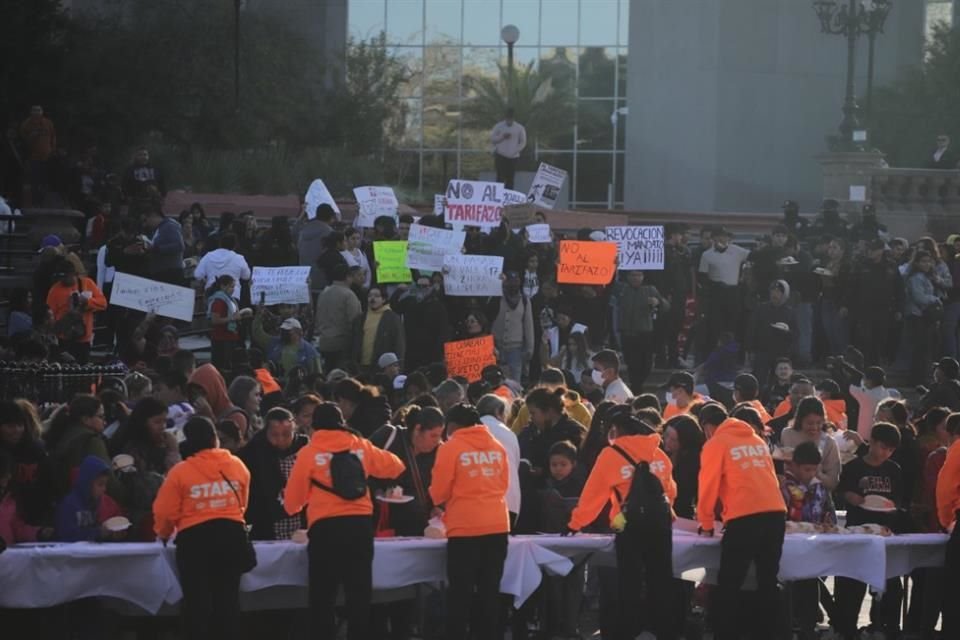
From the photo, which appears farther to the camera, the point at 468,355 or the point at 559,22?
the point at 559,22

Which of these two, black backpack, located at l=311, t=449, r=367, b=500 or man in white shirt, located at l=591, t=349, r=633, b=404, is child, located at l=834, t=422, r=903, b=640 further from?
black backpack, located at l=311, t=449, r=367, b=500

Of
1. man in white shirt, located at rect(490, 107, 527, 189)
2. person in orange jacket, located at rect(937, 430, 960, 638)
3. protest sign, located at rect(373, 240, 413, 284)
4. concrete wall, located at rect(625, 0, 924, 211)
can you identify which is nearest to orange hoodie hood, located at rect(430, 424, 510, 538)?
person in orange jacket, located at rect(937, 430, 960, 638)

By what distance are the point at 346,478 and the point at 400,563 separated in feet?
3.35

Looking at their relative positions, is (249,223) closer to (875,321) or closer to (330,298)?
(330,298)

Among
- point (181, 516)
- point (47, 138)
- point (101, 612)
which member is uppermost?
point (47, 138)

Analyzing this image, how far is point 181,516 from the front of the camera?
1151 cm

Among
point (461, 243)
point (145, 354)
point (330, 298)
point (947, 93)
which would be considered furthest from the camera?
point (947, 93)

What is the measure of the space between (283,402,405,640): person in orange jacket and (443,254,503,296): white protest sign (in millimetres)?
9794

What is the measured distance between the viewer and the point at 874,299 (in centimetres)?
2336

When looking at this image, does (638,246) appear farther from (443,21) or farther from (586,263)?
(443,21)

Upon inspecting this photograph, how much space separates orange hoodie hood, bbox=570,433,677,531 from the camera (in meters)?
12.5

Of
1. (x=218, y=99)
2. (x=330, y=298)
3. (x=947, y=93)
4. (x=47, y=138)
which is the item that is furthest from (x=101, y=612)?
(x=947, y=93)

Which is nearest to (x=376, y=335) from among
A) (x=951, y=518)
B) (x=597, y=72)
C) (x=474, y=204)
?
(x=474, y=204)

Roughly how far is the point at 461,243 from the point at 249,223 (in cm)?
360
